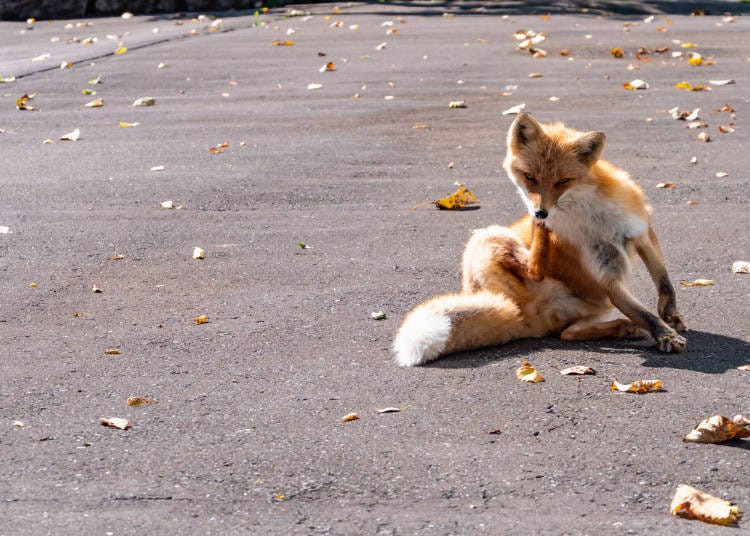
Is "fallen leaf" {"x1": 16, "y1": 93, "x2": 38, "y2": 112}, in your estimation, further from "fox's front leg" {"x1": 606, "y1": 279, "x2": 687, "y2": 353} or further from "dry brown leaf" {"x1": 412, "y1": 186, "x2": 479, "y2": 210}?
"fox's front leg" {"x1": 606, "y1": 279, "x2": 687, "y2": 353}

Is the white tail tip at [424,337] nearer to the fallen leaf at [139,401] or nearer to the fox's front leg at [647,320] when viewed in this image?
the fox's front leg at [647,320]

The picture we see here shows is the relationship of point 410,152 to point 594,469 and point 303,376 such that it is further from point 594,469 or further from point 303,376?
point 594,469

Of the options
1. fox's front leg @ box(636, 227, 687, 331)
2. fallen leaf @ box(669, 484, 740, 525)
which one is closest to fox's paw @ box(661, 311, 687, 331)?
fox's front leg @ box(636, 227, 687, 331)

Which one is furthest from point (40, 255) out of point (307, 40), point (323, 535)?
point (307, 40)

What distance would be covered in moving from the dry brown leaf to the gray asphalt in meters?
0.16

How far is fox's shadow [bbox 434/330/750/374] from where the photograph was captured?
17.4ft

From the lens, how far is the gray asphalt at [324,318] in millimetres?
4055

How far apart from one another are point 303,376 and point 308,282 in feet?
5.57

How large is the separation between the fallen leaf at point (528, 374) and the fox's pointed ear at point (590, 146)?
1.16 metres

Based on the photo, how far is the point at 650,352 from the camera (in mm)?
5480

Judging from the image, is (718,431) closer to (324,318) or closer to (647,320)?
(647,320)

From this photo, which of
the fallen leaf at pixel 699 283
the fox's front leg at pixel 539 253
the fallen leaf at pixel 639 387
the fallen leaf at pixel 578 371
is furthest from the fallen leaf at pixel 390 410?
the fallen leaf at pixel 699 283

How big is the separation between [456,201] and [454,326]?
135 inches

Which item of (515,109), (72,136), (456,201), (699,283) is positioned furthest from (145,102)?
(699,283)
